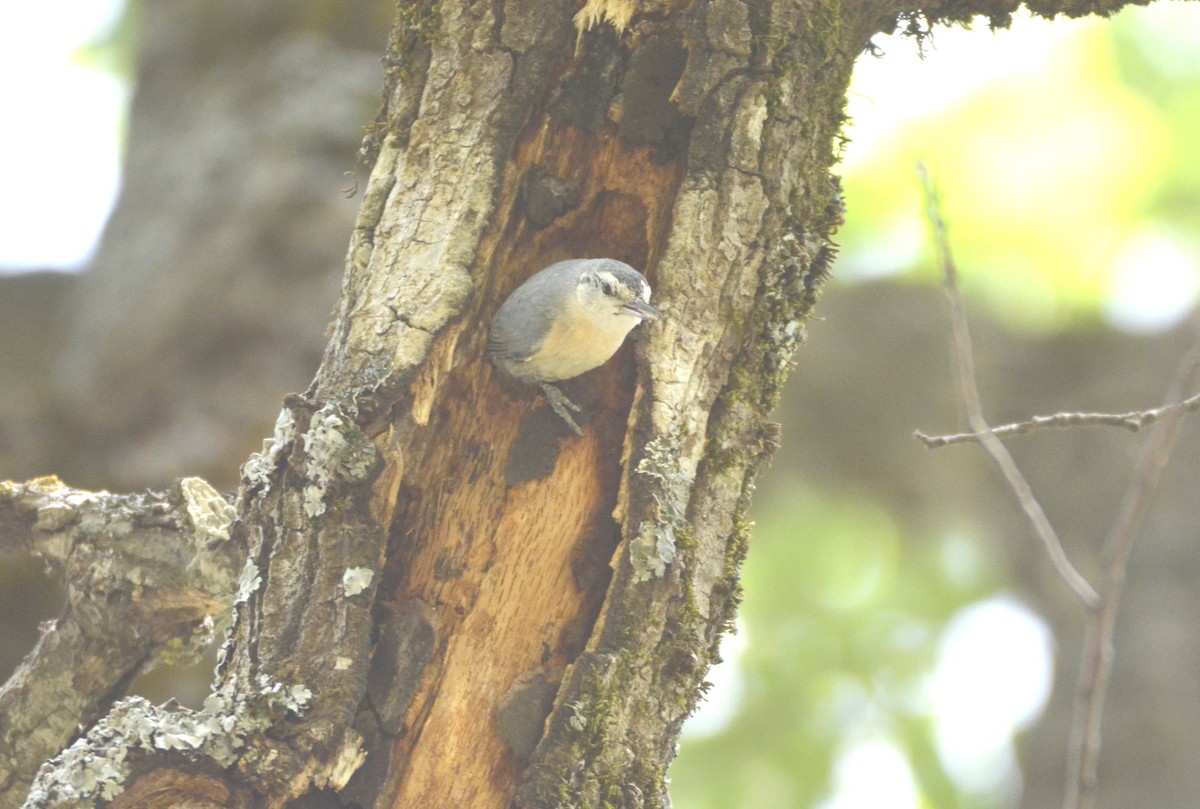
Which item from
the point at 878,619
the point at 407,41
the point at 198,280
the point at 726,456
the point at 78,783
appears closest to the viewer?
the point at 78,783

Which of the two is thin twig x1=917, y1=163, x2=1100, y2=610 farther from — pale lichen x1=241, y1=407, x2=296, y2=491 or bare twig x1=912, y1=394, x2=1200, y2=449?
pale lichen x1=241, y1=407, x2=296, y2=491

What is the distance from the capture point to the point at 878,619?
23.0 feet

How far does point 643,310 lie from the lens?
2.21 metres

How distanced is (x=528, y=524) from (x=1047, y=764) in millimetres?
4371

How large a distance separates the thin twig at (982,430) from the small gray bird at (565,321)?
579 millimetres

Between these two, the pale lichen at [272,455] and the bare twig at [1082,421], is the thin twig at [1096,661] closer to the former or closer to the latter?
the bare twig at [1082,421]

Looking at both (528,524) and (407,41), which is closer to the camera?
(528,524)

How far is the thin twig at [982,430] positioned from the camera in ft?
5.00

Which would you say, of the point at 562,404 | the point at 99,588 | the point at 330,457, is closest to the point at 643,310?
the point at 562,404

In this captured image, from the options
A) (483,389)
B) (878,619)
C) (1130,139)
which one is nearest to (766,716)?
(878,619)

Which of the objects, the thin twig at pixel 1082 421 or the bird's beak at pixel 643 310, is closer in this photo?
the thin twig at pixel 1082 421

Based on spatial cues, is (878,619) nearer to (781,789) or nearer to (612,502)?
(781,789)

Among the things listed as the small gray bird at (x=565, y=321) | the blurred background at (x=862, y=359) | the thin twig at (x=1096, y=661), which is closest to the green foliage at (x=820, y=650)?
the blurred background at (x=862, y=359)

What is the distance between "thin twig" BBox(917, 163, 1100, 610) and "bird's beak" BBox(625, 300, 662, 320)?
55 centimetres
